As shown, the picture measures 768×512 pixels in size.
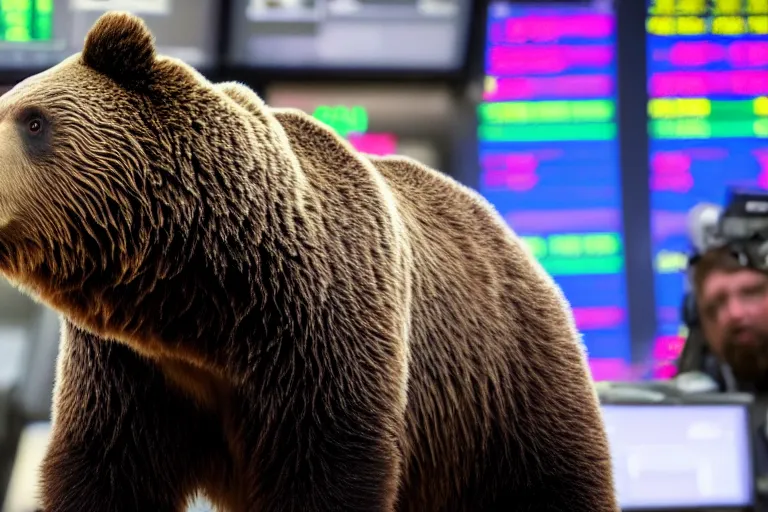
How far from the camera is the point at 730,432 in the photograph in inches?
48.0

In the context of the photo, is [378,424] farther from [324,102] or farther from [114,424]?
[324,102]

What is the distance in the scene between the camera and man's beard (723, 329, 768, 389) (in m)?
1.41

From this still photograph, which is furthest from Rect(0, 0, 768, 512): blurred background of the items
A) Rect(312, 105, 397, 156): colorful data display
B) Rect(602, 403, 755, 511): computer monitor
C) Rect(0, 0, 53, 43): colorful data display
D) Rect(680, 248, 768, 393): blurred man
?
Rect(0, 0, 53, 43): colorful data display

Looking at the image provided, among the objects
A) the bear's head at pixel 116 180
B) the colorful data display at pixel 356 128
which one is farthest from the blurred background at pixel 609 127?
the bear's head at pixel 116 180

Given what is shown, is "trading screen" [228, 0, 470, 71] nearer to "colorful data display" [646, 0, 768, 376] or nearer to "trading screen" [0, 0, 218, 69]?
"trading screen" [0, 0, 218, 69]

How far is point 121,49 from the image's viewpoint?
0.52 metres

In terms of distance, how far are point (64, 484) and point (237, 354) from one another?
0.15 m

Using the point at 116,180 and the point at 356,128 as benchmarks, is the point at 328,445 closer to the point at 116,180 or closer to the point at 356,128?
the point at 116,180

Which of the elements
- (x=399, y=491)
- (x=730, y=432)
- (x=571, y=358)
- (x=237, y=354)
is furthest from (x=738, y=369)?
(x=237, y=354)

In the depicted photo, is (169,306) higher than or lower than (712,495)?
higher

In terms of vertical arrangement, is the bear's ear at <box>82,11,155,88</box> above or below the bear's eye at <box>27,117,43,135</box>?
above

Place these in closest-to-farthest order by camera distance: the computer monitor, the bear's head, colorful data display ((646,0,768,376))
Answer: the bear's head, the computer monitor, colorful data display ((646,0,768,376))

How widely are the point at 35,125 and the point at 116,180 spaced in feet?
0.18

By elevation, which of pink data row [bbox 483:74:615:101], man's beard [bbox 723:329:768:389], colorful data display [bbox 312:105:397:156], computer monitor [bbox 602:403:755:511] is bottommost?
computer monitor [bbox 602:403:755:511]
